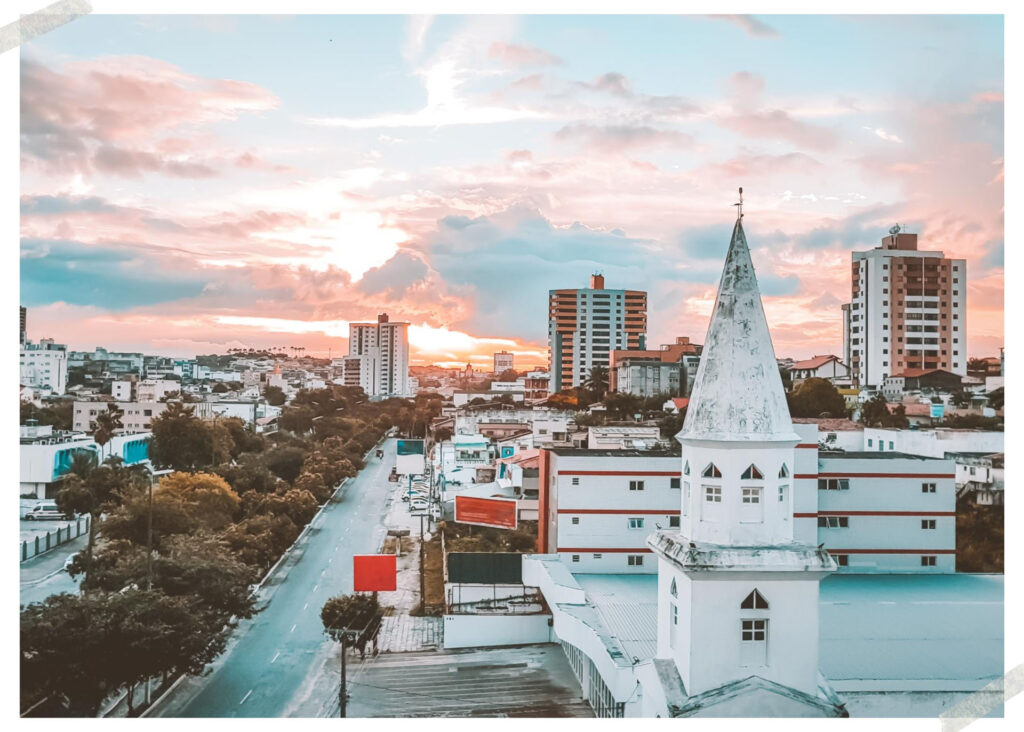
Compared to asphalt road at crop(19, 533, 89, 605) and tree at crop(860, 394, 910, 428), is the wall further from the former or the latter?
tree at crop(860, 394, 910, 428)

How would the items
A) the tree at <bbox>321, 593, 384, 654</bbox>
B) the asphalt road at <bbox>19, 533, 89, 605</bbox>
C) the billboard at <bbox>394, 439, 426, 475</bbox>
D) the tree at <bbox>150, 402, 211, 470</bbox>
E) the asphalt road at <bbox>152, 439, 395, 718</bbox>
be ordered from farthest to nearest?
1. the billboard at <bbox>394, 439, 426, 475</bbox>
2. the tree at <bbox>150, 402, 211, 470</bbox>
3. the asphalt road at <bbox>19, 533, 89, 605</bbox>
4. the tree at <bbox>321, 593, 384, 654</bbox>
5. the asphalt road at <bbox>152, 439, 395, 718</bbox>

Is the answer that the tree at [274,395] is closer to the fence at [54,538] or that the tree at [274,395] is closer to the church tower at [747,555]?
the fence at [54,538]

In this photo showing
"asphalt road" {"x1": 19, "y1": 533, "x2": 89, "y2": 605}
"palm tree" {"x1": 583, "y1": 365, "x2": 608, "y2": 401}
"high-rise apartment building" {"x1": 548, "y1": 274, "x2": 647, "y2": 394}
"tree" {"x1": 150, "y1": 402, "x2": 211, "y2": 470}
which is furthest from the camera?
"tree" {"x1": 150, "y1": 402, "x2": 211, "y2": 470}

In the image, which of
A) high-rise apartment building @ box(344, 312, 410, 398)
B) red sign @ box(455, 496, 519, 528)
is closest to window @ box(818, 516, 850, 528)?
red sign @ box(455, 496, 519, 528)

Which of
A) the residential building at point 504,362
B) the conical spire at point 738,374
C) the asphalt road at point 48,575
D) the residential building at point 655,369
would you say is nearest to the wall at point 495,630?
the residential building at point 504,362

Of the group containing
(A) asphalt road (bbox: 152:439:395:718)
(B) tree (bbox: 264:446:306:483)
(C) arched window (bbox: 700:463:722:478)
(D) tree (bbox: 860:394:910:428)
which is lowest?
(A) asphalt road (bbox: 152:439:395:718)

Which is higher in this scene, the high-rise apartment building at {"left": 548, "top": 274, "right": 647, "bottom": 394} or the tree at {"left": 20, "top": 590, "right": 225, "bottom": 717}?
the high-rise apartment building at {"left": 548, "top": 274, "right": 647, "bottom": 394}

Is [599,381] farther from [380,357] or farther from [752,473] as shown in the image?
[752,473]

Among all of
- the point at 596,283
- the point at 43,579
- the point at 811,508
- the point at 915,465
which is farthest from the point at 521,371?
the point at 43,579
